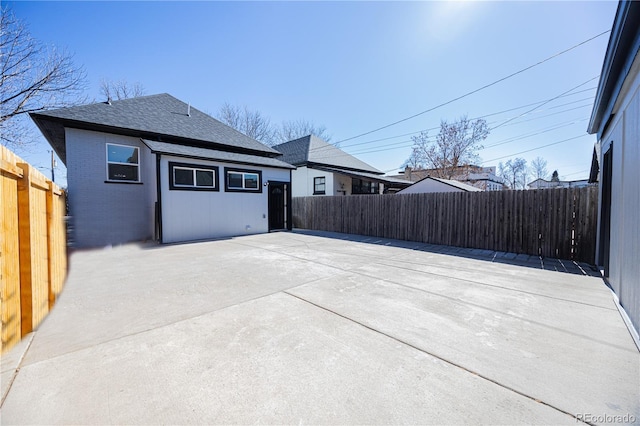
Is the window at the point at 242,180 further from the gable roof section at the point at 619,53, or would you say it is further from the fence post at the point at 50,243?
the gable roof section at the point at 619,53

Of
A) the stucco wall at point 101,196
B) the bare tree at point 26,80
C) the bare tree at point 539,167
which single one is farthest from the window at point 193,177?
the bare tree at point 539,167

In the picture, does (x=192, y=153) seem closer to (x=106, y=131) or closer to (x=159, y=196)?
(x=159, y=196)

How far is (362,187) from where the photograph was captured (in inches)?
746

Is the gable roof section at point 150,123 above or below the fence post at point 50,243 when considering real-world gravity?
above

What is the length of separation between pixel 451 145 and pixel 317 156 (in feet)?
47.4

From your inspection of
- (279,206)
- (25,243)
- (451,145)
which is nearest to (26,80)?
(279,206)

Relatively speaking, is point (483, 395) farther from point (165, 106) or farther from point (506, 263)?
point (165, 106)

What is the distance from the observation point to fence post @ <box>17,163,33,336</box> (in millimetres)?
2443

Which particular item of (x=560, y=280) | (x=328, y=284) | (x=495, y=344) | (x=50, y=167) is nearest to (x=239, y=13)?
(x=328, y=284)

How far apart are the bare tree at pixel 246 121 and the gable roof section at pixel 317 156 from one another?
7510 millimetres

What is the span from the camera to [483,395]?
1688 mm

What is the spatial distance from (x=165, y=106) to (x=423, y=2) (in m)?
11.0

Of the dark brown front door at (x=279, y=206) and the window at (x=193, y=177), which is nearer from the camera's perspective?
the window at (x=193, y=177)

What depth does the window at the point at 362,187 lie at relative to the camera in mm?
18402
